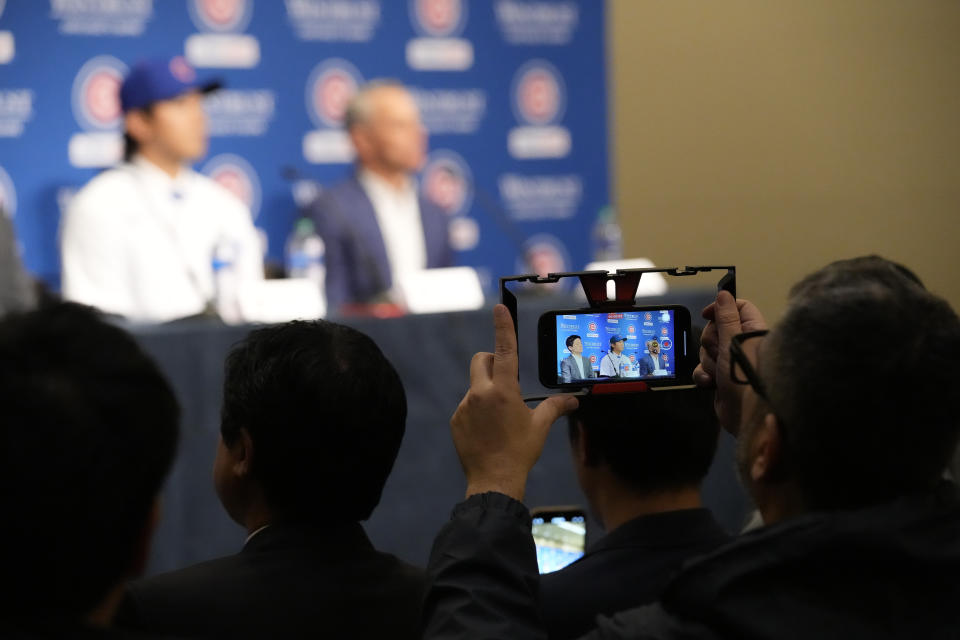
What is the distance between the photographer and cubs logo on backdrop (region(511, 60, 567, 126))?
533 centimetres

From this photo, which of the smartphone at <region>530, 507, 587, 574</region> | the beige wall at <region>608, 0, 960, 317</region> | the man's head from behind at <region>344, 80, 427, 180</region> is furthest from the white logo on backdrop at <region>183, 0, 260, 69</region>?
the smartphone at <region>530, 507, 587, 574</region>

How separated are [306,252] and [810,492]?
373 cm

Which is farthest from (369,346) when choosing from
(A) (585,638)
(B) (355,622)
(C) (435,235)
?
(C) (435,235)

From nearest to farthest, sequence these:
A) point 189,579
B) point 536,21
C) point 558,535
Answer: point 189,579, point 558,535, point 536,21

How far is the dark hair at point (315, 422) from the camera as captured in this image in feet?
4.17

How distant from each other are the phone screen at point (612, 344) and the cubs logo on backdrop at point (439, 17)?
13.5ft

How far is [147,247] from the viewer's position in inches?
163

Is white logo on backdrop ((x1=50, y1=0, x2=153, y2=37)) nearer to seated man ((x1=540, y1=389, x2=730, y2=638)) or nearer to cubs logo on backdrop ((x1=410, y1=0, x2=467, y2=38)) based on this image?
cubs logo on backdrop ((x1=410, y1=0, x2=467, y2=38))

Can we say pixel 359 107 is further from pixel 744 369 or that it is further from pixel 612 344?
pixel 744 369

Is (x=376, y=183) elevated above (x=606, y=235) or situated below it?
above

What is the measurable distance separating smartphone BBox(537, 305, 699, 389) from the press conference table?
71.2 inches

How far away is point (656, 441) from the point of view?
1.69 meters

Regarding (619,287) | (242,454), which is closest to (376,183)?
(242,454)

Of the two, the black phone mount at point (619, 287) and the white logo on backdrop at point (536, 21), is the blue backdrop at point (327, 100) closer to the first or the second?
the white logo on backdrop at point (536, 21)
